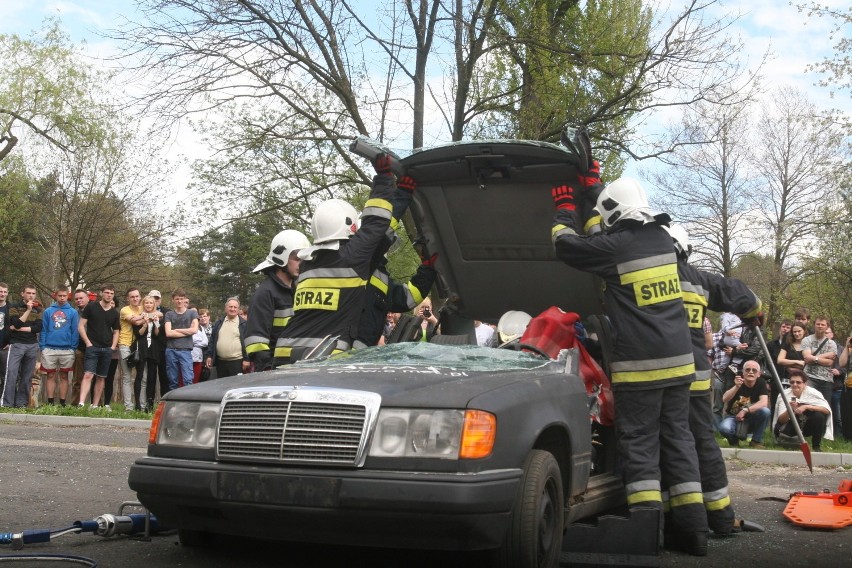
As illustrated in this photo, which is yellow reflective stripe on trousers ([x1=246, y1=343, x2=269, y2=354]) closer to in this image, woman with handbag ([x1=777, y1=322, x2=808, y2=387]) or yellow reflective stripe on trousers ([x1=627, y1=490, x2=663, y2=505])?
yellow reflective stripe on trousers ([x1=627, y1=490, x2=663, y2=505])

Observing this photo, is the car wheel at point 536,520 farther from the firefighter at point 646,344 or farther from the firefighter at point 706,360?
the firefighter at point 706,360

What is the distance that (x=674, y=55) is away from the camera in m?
14.5

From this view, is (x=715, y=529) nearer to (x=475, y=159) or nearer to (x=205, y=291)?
(x=475, y=159)

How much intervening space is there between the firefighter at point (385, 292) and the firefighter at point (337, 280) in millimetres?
146

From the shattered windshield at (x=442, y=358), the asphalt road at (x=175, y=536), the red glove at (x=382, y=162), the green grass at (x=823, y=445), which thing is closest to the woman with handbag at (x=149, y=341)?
the asphalt road at (x=175, y=536)

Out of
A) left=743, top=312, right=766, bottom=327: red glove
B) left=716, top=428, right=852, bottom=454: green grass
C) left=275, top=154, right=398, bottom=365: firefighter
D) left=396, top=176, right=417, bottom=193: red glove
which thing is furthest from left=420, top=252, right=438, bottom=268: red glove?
left=716, top=428, right=852, bottom=454: green grass

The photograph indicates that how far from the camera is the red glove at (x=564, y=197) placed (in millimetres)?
5723

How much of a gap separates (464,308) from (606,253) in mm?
1570

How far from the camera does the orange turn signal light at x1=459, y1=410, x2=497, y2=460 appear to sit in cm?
378

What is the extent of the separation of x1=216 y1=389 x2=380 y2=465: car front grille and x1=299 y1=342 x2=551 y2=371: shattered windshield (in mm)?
799

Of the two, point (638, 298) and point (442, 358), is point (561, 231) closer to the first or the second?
point (638, 298)

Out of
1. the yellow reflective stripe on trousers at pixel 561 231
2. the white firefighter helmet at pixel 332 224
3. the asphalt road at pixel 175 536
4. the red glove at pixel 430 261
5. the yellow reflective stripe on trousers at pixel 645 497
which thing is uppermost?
the white firefighter helmet at pixel 332 224

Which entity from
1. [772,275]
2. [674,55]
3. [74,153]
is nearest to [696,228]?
[772,275]

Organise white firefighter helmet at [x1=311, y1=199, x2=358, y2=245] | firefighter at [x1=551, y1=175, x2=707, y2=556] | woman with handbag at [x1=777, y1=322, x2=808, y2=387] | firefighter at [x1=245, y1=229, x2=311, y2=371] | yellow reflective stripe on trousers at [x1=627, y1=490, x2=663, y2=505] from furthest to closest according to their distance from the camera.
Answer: woman with handbag at [x1=777, y1=322, x2=808, y2=387] < firefighter at [x1=245, y1=229, x2=311, y2=371] < white firefighter helmet at [x1=311, y1=199, x2=358, y2=245] < firefighter at [x1=551, y1=175, x2=707, y2=556] < yellow reflective stripe on trousers at [x1=627, y1=490, x2=663, y2=505]
